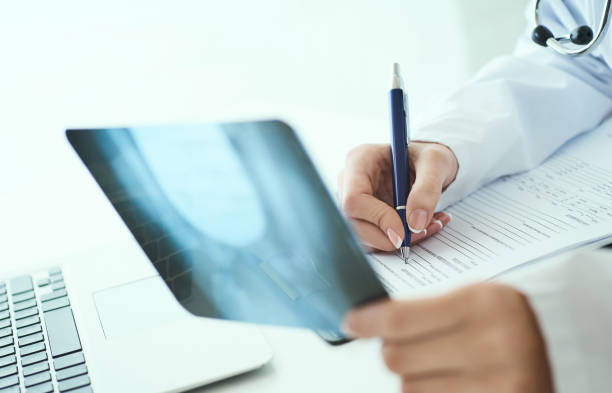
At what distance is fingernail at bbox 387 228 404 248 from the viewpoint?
21.1 inches

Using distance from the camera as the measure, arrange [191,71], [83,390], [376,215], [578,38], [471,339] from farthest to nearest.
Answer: [191,71]
[578,38]
[376,215]
[83,390]
[471,339]

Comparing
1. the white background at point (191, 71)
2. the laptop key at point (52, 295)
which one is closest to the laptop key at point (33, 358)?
the laptop key at point (52, 295)

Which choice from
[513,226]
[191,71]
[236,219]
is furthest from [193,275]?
[191,71]

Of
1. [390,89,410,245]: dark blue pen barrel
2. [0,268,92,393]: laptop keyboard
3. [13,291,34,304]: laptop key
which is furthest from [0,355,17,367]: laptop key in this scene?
[390,89,410,245]: dark blue pen barrel

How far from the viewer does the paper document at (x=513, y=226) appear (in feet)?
1.65

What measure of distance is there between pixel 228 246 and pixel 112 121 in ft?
3.35

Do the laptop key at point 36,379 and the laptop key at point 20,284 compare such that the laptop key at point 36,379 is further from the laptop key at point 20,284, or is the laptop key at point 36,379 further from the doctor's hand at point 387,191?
the doctor's hand at point 387,191

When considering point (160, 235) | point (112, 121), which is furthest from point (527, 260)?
point (112, 121)

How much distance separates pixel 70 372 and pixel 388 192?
355 mm

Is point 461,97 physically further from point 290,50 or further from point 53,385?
point 290,50

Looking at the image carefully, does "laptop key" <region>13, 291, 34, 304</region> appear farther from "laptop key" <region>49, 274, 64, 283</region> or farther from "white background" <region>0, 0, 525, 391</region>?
"white background" <region>0, 0, 525, 391</region>

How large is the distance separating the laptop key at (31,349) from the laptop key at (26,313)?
0.20ft

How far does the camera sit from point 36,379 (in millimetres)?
470

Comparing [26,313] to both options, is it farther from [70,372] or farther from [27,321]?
[70,372]
